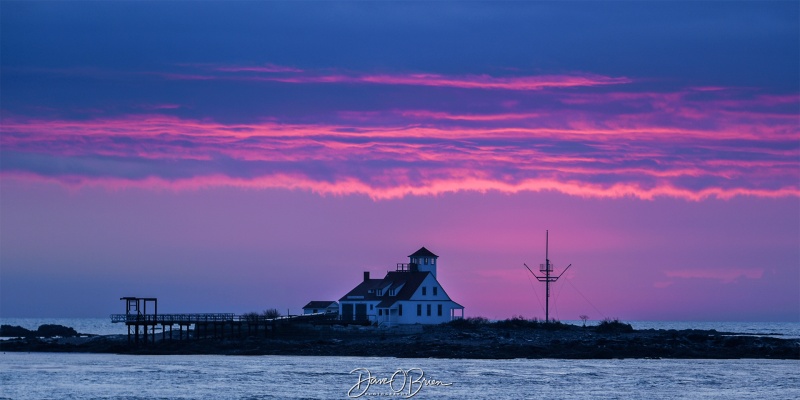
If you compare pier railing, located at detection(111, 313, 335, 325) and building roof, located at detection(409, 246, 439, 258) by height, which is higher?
building roof, located at detection(409, 246, 439, 258)

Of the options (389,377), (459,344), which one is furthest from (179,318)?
(389,377)

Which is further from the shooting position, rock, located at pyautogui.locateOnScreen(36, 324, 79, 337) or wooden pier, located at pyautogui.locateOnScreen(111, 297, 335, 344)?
rock, located at pyautogui.locateOnScreen(36, 324, 79, 337)

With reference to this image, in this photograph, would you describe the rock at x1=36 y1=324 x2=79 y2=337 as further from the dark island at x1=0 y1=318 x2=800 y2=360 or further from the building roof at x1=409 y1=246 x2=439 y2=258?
the building roof at x1=409 y1=246 x2=439 y2=258

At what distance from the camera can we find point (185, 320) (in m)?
85.8

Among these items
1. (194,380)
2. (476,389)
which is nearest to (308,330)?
(194,380)

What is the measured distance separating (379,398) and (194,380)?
12.3 meters

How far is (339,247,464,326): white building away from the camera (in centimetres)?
9069

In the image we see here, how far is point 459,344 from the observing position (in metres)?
76.2

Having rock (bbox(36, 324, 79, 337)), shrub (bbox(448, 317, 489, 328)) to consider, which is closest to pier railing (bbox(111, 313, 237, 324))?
shrub (bbox(448, 317, 489, 328))

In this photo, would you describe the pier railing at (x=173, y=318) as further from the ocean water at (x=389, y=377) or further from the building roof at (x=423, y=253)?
the building roof at (x=423, y=253)

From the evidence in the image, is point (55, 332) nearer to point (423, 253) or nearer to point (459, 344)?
point (423, 253)

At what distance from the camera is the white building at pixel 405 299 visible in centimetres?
9069

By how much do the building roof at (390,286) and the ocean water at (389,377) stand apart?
61.5ft

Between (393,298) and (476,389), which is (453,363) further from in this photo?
(393,298)
